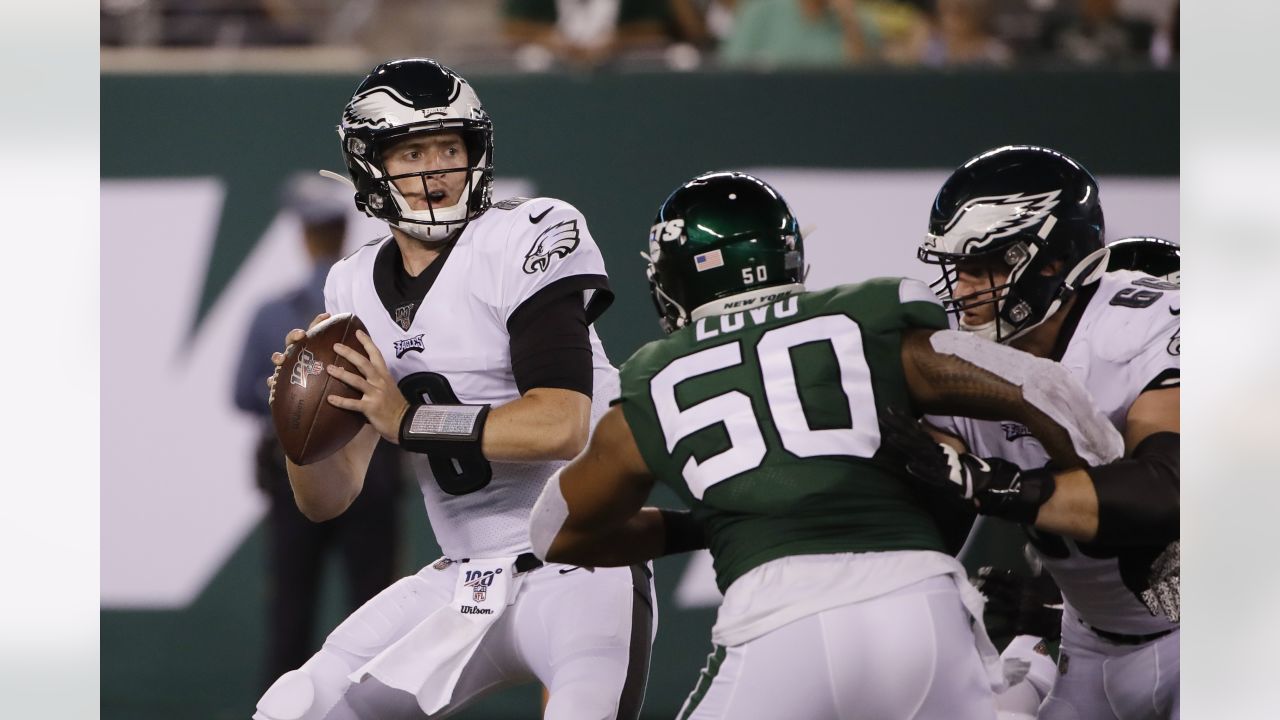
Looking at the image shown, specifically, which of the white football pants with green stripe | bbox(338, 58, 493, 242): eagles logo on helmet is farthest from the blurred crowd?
the white football pants with green stripe

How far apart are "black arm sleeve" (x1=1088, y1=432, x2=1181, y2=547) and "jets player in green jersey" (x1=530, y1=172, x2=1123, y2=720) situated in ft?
0.22

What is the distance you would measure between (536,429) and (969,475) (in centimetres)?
80

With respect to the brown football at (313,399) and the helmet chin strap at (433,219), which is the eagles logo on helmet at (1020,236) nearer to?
the helmet chin strap at (433,219)

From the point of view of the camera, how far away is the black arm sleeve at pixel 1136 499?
2135 millimetres

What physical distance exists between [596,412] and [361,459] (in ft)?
1.61

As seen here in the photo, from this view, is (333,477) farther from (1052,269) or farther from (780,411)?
(1052,269)

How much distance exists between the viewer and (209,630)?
16.2 feet

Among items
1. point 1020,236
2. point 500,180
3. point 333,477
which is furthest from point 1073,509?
point 500,180

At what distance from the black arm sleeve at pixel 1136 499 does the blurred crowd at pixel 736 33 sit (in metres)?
3.00

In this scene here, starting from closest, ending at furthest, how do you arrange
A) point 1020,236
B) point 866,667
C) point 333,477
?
1. point 866,667
2. point 1020,236
3. point 333,477

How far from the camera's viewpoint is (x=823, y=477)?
2082 millimetres

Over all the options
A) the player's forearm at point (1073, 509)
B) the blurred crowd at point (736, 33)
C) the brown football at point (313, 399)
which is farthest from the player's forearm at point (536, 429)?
the blurred crowd at point (736, 33)

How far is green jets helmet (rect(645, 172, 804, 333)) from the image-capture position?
2295 millimetres
